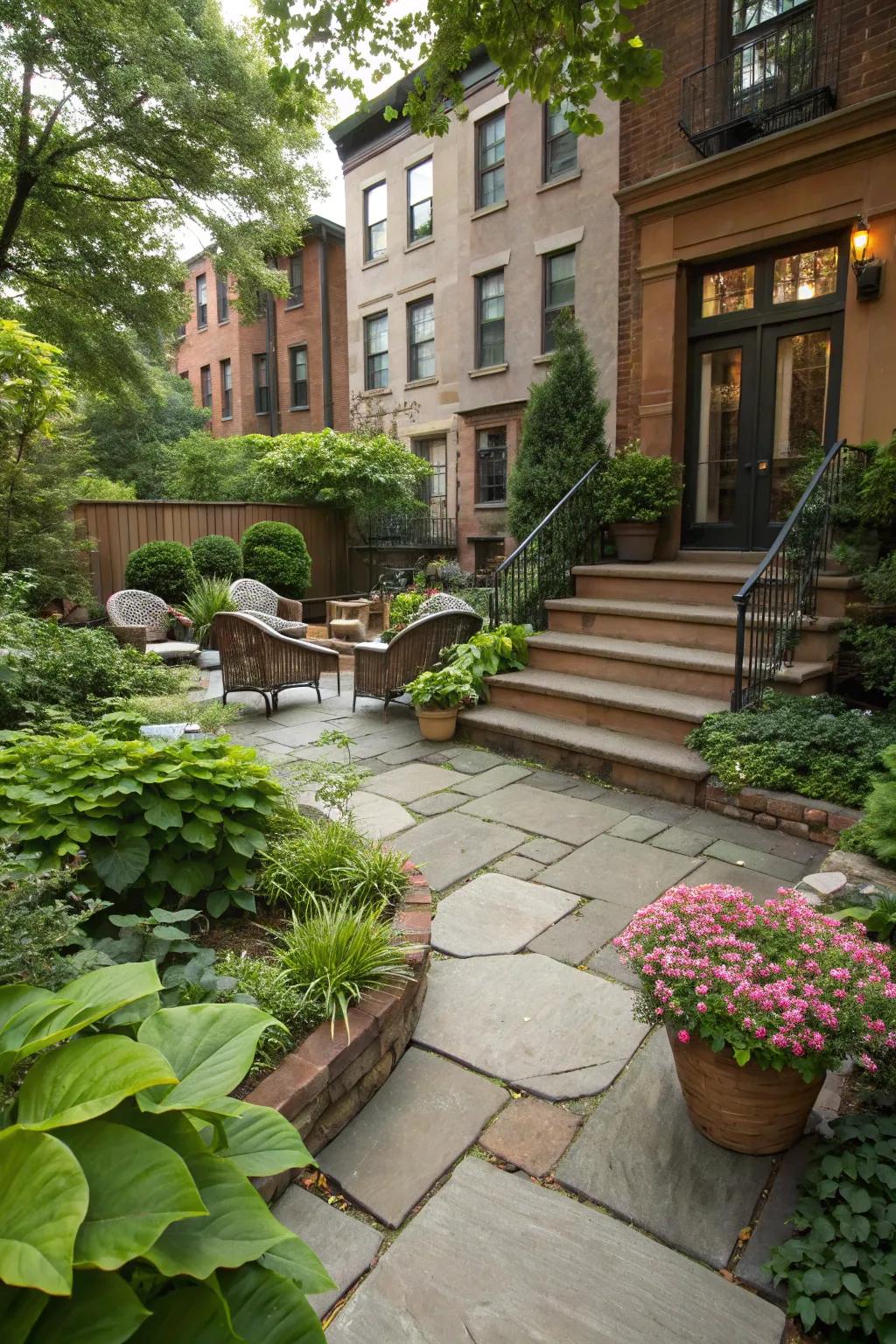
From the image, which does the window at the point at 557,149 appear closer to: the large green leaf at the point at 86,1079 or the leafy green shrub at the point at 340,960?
the leafy green shrub at the point at 340,960

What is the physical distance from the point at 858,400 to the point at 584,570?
259 centimetres

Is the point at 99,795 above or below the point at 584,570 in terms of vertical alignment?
below

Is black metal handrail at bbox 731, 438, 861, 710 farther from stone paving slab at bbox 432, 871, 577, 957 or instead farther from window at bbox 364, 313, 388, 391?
window at bbox 364, 313, 388, 391

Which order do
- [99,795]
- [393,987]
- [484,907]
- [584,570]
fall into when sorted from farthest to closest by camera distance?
[584,570] < [484,907] < [99,795] < [393,987]

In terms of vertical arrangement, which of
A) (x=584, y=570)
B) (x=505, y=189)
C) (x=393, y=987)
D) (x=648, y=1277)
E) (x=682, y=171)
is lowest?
(x=648, y=1277)

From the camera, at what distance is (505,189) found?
1280cm

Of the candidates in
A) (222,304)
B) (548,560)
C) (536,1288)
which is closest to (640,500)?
(548,560)

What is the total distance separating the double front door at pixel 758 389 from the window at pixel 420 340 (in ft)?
28.2

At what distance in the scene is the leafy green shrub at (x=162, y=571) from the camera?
967 centimetres

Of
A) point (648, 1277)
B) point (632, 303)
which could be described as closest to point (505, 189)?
point (632, 303)

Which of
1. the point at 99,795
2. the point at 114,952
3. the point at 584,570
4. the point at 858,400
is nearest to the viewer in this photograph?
the point at 114,952

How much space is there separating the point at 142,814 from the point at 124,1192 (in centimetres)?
171

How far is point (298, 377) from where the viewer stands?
20.2 m

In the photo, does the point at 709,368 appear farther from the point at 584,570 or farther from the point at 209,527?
the point at 209,527
